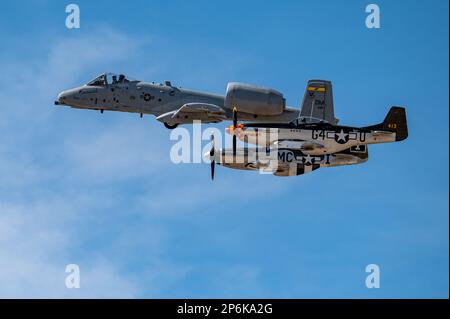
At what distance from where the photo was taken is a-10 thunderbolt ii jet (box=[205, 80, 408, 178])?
307 feet

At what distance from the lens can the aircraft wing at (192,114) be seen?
100562 mm

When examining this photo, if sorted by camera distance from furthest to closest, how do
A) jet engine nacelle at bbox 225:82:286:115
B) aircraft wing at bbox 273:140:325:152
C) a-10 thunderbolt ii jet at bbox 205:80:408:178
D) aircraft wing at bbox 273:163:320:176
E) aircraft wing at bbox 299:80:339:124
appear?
jet engine nacelle at bbox 225:82:286:115, aircraft wing at bbox 299:80:339:124, aircraft wing at bbox 273:140:325:152, a-10 thunderbolt ii jet at bbox 205:80:408:178, aircraft wing at bbox 273:163:320:176

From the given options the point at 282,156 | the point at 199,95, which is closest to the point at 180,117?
the point at 199,95

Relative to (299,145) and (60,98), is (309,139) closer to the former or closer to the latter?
(299,145)

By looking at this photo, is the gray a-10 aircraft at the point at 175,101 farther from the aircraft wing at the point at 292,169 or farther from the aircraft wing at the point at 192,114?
the aircraft wing at the point at 292,169

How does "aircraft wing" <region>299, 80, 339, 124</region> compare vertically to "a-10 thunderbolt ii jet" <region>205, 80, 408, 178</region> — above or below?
above

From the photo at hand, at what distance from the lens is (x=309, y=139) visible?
9656 centimetres

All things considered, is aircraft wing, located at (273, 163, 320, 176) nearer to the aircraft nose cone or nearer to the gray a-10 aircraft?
the gray a-10 aircraft

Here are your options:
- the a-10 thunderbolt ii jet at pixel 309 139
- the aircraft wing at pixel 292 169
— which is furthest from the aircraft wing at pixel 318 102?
the aircraft wing at pixel 292 169

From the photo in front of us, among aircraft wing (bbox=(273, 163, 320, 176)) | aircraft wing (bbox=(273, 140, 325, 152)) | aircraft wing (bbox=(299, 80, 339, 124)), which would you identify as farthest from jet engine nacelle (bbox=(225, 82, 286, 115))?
aircraft wing (bbox=(273, 163, 320, 176))
